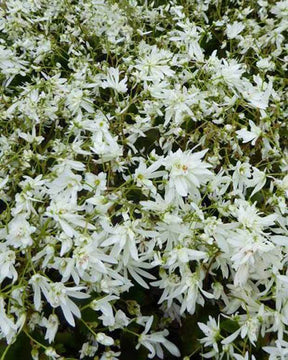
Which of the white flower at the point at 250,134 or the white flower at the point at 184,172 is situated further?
the white flower at the point at 250,134

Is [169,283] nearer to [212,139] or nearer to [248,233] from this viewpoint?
→ [248,233]

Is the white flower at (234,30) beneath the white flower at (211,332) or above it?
above

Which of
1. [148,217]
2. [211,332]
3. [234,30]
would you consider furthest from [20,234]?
[234,30]

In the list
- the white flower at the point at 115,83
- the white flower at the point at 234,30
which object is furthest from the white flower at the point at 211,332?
the white flower at the point at 234,30

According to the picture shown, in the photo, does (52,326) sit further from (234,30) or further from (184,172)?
(234,30)

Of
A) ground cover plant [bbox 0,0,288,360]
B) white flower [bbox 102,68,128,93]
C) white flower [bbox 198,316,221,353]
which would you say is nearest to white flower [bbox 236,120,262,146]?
ground cover plant [bbox 0,0,288,360]

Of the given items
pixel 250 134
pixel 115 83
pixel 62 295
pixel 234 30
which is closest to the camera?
pixel 62 295

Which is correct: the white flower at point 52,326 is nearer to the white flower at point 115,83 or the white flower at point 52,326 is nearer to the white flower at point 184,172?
the white flower at point 184,172

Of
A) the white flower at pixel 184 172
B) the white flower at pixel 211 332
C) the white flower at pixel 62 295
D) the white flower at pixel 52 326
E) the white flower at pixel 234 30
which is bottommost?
the white flower at pixel 211 332

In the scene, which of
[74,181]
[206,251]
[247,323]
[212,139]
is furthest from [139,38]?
[247,323]
